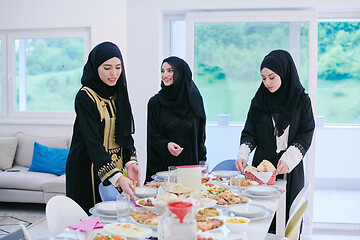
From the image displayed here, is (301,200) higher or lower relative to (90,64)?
lower

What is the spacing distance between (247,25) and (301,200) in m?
2.77

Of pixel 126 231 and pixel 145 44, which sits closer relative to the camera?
pixel 126 231

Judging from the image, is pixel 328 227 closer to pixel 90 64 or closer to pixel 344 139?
pixel 344 139

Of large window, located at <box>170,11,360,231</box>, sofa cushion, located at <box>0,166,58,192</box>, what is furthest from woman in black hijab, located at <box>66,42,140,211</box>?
sofa cushion, located at <box>0,166,58,192</box>

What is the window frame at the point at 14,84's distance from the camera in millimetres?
5793

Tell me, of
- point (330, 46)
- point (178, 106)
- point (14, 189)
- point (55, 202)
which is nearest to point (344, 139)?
point (330, 46)

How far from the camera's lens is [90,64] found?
2.59 m

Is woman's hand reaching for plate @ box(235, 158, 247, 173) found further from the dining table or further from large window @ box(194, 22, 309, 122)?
large window @ box(194, 22, 309, 122)

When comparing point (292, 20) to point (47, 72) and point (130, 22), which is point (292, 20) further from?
point (47, 72)

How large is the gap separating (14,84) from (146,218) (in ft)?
15.4

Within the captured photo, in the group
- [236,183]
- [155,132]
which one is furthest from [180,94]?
[236,183]

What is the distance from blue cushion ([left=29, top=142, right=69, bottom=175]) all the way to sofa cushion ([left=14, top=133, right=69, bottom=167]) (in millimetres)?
160

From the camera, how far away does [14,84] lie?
6.01m

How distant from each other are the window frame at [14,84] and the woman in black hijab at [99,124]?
10.9ft
